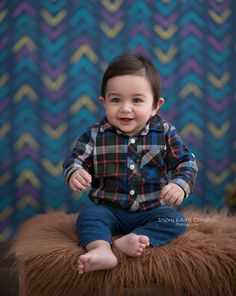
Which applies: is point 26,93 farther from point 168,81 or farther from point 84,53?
point 168,81

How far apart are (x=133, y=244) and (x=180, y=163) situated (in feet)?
1.09

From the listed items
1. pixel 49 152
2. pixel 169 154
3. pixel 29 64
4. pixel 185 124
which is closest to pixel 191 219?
pixel 169 154

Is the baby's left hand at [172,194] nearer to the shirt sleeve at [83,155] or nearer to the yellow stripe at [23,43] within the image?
the shirt sleeve at [83,155]

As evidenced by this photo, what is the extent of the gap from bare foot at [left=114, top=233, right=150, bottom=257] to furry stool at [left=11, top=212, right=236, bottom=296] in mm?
14

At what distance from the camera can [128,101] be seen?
129cm

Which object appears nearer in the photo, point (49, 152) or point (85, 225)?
point (85, 225)

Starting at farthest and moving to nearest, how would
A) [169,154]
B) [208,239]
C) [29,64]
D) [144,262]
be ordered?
1. [29,64]
2. [169,154]
3. [208,239]
4. [144,262]

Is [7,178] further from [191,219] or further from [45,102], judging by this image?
[191,219]

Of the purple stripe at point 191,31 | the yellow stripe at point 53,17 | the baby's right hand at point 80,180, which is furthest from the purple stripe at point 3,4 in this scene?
the baby's right hand at point 80,180

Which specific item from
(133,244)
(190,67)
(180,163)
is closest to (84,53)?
(190,67)

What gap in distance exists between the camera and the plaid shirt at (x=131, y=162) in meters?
1.32

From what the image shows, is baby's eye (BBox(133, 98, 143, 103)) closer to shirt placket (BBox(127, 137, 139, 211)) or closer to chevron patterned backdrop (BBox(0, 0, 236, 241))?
shirt placket (BBox(127, 137, 139, 211))

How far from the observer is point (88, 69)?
1.92m

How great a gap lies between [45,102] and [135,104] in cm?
71
